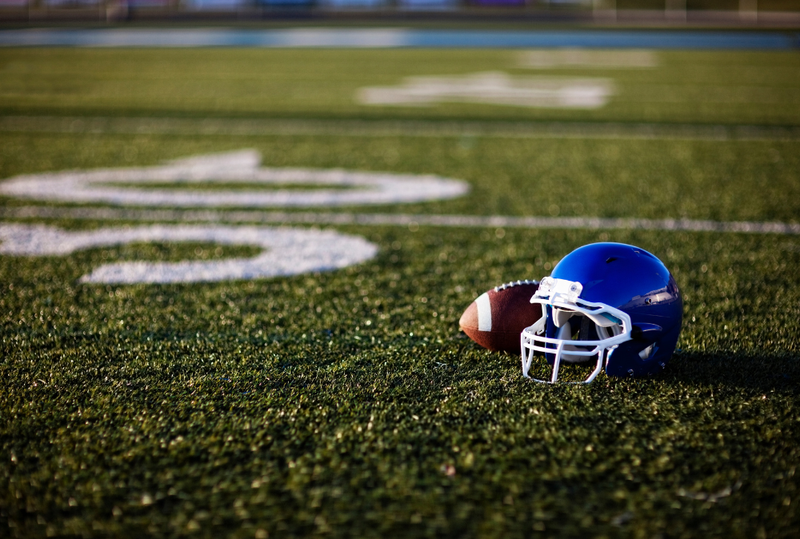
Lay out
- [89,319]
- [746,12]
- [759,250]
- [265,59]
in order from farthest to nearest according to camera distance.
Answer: [746,12]
[265,59]
[759,250]
[89,319]

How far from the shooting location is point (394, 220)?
353cm

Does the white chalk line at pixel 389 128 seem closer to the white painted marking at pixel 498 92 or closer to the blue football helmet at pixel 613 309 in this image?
the white painted marking at pixel 498 92

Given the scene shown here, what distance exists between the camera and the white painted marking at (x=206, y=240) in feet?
8.92

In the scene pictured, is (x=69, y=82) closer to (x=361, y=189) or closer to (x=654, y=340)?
(x=361, y=189)

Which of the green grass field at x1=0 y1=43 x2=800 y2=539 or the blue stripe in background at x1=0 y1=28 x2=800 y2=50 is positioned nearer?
the green grass field at x1=0 y1=43 x2=800 y2=539

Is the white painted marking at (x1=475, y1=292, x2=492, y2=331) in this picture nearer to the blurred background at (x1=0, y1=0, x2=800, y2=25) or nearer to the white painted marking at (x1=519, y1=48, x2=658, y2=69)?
the white painted marking at (x1=519, y1=48, x2=658, y2=69)

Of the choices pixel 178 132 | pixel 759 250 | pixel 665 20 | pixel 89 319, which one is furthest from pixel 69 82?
pixel 665 20

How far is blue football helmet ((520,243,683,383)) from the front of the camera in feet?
5.50

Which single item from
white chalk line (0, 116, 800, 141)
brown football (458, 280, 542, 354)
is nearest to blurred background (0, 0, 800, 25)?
white chalk line (0, 116, 800, 141)

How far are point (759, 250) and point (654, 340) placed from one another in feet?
5.08

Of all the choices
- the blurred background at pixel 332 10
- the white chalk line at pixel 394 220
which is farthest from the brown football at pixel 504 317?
the blurred background at pixel 332 10

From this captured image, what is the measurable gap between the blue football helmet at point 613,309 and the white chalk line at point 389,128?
440 cm

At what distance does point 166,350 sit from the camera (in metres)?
2.00

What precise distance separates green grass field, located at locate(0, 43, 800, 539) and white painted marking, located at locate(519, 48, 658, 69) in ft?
32.0
